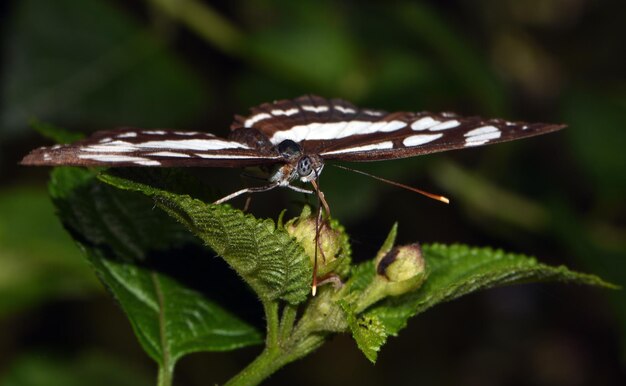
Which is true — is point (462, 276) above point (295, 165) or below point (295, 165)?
below

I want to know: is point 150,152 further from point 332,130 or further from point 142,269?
point 332,130

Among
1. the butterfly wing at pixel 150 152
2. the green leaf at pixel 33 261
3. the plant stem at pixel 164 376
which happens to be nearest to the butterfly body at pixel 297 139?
the butterfly wing at pixel 150 152

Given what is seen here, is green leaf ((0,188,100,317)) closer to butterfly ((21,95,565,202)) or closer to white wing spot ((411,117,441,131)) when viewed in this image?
butterfly ((21,95,565,202))

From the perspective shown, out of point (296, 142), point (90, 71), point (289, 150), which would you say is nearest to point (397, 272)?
point (289, 150)

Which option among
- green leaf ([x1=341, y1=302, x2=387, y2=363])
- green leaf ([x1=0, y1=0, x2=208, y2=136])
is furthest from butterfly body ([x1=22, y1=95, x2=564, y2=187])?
green leaf ([x1=0, y1=0, x2=208, y2=136])

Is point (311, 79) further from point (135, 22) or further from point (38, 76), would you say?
point (38, 76)

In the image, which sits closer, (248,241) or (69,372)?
(248,241)
